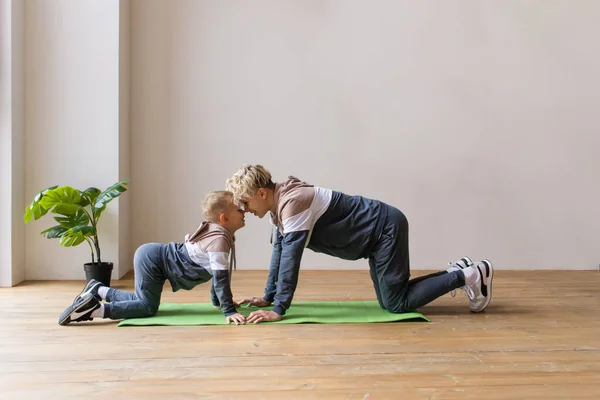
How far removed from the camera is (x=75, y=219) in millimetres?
3965

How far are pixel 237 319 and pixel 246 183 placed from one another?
630 millimetres

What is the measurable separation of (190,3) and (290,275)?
2.75m

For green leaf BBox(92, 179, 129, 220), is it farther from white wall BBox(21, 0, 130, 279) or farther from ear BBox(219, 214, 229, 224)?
ear BBox(219, 214, 229, 224)

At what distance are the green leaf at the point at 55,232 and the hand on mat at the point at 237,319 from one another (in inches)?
59.9

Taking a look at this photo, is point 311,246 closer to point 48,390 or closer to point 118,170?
point 48,390

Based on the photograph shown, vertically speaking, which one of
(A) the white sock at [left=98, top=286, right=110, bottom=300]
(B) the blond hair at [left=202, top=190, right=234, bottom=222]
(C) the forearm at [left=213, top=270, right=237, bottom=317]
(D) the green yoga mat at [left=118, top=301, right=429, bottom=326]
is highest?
(B) the blond hair at [left=202, top=190, right=234, bottom=222]

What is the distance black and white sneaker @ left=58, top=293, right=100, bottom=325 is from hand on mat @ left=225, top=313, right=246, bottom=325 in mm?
618

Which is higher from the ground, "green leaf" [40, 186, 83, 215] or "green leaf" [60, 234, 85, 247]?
"green leaf" [40, 186, 83, 215]

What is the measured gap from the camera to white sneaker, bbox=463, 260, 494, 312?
317 cm

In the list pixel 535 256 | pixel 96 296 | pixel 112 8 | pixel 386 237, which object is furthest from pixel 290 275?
pixel 535 256

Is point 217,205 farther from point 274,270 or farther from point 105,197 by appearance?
point 105,197

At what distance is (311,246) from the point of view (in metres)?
3.16

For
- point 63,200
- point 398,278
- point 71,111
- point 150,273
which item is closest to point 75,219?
point 63,200

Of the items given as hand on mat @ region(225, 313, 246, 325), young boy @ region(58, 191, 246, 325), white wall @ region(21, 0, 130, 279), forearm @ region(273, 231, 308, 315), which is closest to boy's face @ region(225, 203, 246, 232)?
young boy @ region(58, 191, 246, 325)
